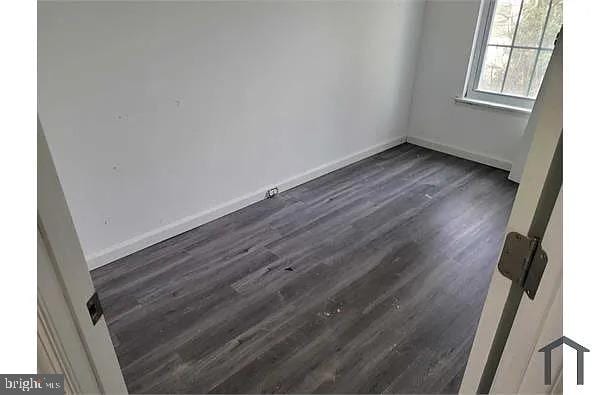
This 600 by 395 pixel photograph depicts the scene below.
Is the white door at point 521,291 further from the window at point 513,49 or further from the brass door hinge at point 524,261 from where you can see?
the window at point 513,49

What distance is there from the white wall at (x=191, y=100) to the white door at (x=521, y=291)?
2.02 metres

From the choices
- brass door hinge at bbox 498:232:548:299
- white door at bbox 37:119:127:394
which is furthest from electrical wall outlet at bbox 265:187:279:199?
brass door hinge at bbox 498:232:548:299

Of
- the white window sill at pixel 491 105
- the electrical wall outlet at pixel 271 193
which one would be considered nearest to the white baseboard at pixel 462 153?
the white window sill at pixel 491 105

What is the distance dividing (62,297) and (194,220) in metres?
2.05

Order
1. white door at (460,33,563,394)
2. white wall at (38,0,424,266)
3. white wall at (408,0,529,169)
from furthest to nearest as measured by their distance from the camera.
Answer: white wall at (408,0,529,169), white wall at (38,0,424,266), white door at (460,33,563,394)

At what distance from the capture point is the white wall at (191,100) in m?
1.92

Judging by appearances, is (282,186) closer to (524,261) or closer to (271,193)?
(271,193)

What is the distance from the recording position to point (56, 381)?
2.12 feet

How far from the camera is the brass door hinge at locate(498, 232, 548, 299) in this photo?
58 cm

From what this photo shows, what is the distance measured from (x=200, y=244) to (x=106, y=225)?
573mm

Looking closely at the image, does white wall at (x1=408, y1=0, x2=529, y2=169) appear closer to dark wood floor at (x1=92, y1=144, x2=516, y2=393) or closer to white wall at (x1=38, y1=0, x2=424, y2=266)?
white wall at (x1=38, y1=0, x2=424, y2=266)

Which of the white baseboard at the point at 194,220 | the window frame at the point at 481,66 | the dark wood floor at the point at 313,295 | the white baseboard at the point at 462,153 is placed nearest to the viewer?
the dark wood floor at the point at 313,295

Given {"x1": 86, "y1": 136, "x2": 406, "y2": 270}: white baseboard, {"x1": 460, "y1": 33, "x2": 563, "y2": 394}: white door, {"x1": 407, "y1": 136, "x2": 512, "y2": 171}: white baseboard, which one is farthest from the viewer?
{"x1": 407, "y1": 136, "x2": 512, "y2": 171}: white baseboard

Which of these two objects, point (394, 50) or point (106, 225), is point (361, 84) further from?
point (106, 225)
